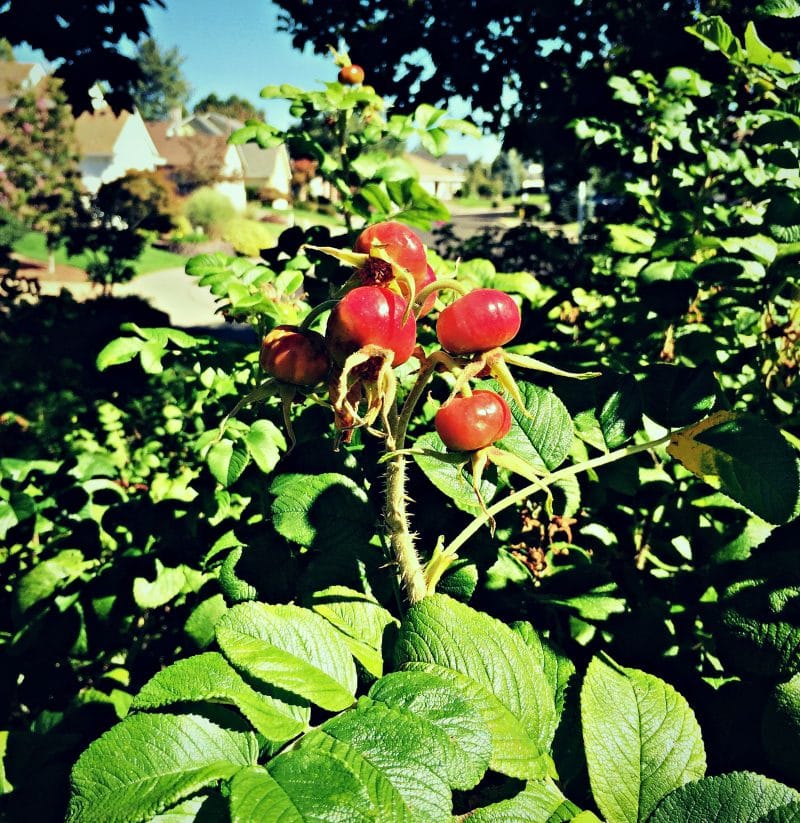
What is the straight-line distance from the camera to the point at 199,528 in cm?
139

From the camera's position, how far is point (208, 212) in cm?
2652

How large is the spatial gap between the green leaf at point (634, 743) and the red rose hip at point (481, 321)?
1.44 feet

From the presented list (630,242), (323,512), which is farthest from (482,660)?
(630,242)

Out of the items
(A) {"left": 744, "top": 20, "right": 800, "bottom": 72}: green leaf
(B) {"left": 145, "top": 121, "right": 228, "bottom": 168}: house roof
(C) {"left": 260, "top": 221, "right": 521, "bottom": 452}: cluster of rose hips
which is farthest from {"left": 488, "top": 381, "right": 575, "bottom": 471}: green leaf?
(B) {"left": 145, "top": 121, "right": 228, "bottom": 168}: house roof

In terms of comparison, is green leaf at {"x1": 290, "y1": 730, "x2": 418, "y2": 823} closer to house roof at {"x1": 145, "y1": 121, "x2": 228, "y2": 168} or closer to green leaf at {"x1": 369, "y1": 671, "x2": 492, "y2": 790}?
green leaf at {"x1": 369, "y1": 671, "x2": 492, "y2": 790}

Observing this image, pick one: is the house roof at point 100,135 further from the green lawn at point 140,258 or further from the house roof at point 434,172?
the house roof at point 434,172

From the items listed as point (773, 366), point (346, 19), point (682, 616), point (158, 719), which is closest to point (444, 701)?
point (158, 719)

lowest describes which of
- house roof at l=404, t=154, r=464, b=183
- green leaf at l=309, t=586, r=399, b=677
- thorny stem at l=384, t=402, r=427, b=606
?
green leaf at l=309, t=586, r=399, b=677

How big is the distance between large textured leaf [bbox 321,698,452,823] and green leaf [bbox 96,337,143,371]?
2.86 ft

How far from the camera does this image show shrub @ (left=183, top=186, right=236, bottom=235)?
26516 mm

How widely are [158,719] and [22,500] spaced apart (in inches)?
40.9

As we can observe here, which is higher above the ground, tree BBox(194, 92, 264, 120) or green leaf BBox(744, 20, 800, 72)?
tree BBox(194, 92, 264, 120)

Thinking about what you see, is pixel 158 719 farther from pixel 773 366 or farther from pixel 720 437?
pixel 773 366

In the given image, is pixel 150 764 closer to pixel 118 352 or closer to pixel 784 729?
pixel 784 729
